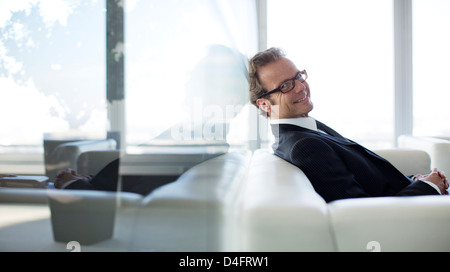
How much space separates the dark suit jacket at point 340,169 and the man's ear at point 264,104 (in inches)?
8.8

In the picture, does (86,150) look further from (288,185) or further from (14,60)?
(288,185)

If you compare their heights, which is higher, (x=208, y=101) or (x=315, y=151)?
(x=208, y=101)

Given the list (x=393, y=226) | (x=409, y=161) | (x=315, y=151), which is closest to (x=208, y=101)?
(x=315, y=151)

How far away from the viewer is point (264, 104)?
5.64 ft

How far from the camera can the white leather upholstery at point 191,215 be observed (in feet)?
1.66

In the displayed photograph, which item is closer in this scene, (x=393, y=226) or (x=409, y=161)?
(x=393, y=226)

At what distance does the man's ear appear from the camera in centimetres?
170

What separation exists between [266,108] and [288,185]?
0.89m

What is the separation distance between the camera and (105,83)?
390mm

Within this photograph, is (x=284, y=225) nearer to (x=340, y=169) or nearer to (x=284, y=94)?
(x=340, y=169)

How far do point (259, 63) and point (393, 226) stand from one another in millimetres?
1106

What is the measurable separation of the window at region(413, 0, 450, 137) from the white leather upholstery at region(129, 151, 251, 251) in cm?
389
